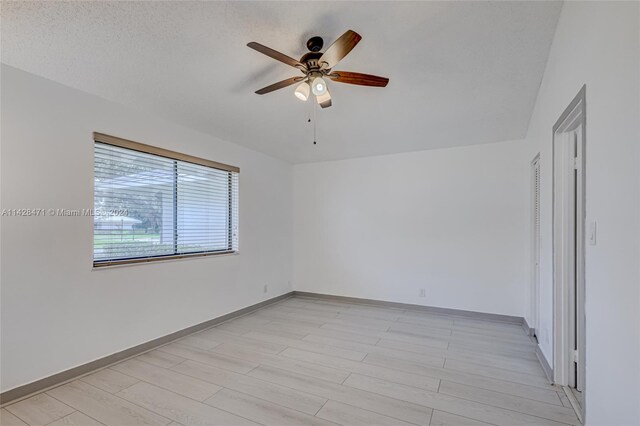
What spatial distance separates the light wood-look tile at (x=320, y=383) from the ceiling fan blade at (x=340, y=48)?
2.41 meters

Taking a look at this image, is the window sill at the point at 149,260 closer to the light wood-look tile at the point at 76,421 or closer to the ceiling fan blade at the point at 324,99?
the light wood-look tile at the point at 76,421

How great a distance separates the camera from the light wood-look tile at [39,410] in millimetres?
2020

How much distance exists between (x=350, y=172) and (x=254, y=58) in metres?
3.16

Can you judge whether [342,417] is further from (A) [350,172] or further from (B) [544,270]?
(A) [350,172]

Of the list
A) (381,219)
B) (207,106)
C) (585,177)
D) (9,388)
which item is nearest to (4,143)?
(207,106)

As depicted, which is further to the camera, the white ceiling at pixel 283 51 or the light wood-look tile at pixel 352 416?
the light wood-look tile at pixel 352 416

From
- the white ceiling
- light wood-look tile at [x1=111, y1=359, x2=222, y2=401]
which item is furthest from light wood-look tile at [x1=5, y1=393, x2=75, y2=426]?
the white ceiling

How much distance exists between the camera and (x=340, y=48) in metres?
1.82

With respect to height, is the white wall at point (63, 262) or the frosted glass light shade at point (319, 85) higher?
the frosted glass light shade at point (319, 85)

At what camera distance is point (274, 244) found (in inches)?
202

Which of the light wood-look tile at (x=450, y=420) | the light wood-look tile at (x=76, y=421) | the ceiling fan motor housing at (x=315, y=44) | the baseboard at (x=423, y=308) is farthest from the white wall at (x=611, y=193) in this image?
the light wood-look tile at (x=76, y=421)

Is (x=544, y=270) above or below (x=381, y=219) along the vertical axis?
below

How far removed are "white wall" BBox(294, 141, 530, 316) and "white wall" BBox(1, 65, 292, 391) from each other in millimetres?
2422

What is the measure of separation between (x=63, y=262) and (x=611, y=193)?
372 centimetres
